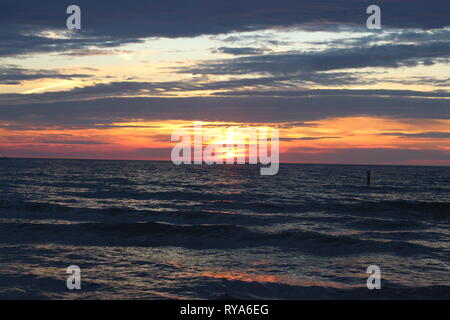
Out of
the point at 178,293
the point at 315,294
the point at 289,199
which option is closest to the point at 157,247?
the point at 178,293

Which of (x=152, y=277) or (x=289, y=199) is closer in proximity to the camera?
(x=152, y=277)

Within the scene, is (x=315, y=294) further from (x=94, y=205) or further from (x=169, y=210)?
(x=94, y=205)

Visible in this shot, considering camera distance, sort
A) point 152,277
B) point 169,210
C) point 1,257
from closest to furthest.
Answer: point 152,277 < point 1,257 < point 169,210

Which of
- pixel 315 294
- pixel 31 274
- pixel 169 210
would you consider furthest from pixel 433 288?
pixel 169 210

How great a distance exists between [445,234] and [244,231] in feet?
33.6

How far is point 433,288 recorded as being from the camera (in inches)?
471

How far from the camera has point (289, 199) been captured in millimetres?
38406

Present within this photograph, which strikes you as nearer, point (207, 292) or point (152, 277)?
point (207, 292)
